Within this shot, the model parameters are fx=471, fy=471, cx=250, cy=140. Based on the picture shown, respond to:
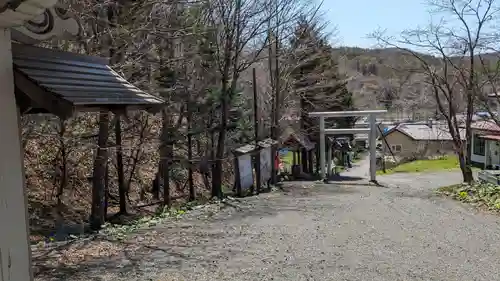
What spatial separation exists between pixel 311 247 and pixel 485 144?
29.0 m

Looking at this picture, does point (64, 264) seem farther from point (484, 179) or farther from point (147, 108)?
point (484, 179)

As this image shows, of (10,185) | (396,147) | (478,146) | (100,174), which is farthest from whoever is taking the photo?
(396,147)

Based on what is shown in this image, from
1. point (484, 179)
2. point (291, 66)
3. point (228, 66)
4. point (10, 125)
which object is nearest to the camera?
point (10, 125)

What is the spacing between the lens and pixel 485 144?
32.1m

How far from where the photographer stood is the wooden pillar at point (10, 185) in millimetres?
2586

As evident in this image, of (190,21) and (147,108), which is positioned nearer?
(147,108)

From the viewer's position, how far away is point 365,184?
19.2 m

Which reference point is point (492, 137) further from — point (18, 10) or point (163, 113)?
point (18, 10)

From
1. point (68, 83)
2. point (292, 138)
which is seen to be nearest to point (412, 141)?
point (292, 138)

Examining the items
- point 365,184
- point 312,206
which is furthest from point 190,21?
point 365,184

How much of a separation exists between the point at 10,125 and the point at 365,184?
1775cm

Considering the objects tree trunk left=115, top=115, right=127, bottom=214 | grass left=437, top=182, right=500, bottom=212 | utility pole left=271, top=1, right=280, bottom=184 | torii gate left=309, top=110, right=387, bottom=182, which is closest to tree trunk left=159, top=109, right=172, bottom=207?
tree trunk left=115, top=115, right=127, bottom=214

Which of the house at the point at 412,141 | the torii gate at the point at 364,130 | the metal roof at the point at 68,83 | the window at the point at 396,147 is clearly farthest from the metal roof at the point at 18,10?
the window at the point at 396,147

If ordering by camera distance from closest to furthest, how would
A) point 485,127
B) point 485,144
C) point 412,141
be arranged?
point 485,127 < point 485,144 < point 412,141
